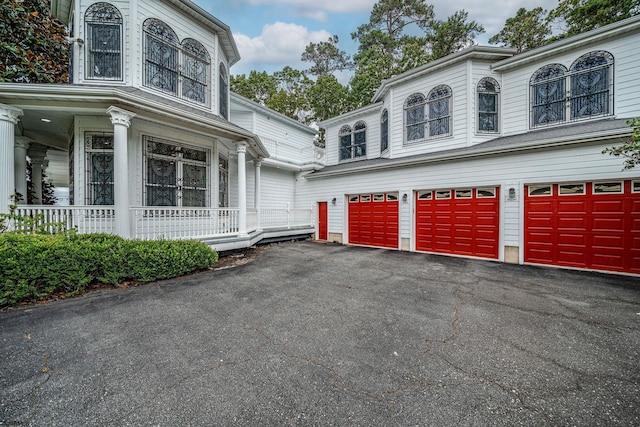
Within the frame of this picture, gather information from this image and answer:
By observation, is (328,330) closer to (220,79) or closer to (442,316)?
(442,316)

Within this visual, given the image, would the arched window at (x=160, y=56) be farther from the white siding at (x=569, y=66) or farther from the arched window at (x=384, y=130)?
the white siding at (x=569, y=66)

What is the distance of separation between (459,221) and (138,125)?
9877mm

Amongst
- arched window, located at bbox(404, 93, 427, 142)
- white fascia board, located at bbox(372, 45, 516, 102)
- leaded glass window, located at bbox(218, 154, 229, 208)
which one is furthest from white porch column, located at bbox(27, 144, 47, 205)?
white fascia board, located at bbox(372, 45, 516, 102)

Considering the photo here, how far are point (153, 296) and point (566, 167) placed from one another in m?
9.84

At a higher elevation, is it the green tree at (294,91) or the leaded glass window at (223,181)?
Answer: the green tree at (294,91)

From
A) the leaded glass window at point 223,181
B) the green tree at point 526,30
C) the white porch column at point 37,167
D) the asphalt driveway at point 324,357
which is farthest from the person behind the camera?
the green tree at point 526,30

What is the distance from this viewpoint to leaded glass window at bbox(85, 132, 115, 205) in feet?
20.2

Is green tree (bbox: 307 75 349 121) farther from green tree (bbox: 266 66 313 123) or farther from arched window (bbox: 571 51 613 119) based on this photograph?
arched window (bbox: 571 51 613 119)

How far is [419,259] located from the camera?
7.57 meters

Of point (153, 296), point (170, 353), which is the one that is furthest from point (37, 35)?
point (170, 353)

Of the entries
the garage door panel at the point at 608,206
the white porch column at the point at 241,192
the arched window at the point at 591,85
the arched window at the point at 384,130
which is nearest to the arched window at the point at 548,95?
the arched window at the point at 591,85

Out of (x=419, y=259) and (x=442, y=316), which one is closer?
(x=442, y=316)

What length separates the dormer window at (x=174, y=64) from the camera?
691 cm

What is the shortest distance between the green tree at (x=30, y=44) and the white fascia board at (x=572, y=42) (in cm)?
1621
